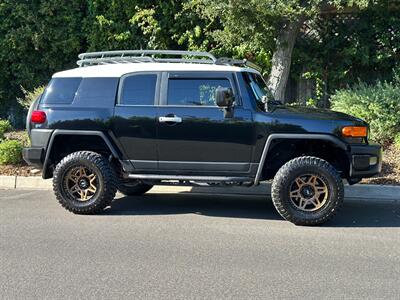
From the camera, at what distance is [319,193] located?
650 cm

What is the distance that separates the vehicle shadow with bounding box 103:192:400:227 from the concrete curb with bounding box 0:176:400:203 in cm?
12

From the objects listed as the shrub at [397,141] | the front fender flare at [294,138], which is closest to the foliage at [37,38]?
the shrub at [397,141]

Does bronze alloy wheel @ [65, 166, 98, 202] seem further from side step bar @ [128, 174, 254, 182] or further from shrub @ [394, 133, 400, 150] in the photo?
shrub @ [394, 133, 400, 150]

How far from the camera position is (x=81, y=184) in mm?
7062

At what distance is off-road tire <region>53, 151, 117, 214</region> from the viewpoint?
6.91 metres

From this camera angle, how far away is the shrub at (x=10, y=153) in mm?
9820

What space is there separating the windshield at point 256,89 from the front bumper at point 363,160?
1255 mm

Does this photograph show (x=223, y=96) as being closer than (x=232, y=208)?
Yes

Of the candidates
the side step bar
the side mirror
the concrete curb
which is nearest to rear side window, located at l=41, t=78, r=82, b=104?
the side step bar

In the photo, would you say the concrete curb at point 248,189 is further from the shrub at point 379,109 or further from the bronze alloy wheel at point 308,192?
the shrub at point 379,109

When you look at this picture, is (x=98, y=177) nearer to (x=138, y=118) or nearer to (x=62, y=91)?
(x=138, y=118)

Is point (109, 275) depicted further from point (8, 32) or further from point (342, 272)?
point (8, 32)

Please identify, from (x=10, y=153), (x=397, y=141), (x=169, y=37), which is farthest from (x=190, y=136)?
(x=169, y=37)

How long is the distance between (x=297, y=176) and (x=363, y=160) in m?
0.82
